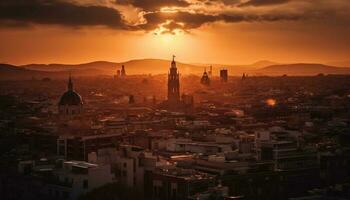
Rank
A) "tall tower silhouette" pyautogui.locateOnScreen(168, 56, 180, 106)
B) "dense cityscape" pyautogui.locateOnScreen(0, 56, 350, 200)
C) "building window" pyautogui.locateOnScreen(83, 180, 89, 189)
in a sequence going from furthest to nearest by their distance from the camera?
"tall tower silhouette" pyautogui.locateOnScreen(168, 56, 180, 106) → "dense cityscape" pyautogui.locateOnScreen(0, 56, 350, 200) → "building window" pyautogui.locateOnScreen(83, 180, 89, 189)

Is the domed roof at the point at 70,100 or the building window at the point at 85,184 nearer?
the building window at the point at 85,184

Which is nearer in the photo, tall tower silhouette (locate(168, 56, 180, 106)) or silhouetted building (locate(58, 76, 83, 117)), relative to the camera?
silhouetted building (locate(58, 76, 83, 117))

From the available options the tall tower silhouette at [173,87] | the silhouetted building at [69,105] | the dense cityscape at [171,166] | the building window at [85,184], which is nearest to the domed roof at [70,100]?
the silhouetted building at [69,105]

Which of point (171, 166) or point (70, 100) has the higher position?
point (70, 100)

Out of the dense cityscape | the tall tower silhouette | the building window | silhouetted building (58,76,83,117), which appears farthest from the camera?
the tall tower silhouette

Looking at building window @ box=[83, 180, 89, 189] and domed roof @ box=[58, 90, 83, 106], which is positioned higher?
domed roof @ box=[58, 90, 83, 106]

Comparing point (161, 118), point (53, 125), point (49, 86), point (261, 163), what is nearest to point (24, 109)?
point (161, 118)

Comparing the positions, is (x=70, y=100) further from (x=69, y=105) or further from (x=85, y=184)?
(x=85, y=184)

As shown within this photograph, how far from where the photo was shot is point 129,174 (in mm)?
32938

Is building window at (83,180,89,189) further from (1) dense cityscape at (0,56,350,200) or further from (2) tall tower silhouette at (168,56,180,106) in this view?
(2) tall tower silhouette at (168,56,180,106)

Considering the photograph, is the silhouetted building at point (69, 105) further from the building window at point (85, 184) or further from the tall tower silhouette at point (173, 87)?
the building window at point (85, 184)

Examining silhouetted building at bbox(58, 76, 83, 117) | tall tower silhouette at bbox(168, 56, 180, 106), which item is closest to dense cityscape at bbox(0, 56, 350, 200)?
silhouetted building at bbox(58, 76, 83, 117)

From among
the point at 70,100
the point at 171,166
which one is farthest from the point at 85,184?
the point at 70,100

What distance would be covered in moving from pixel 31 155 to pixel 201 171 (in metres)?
10.9
